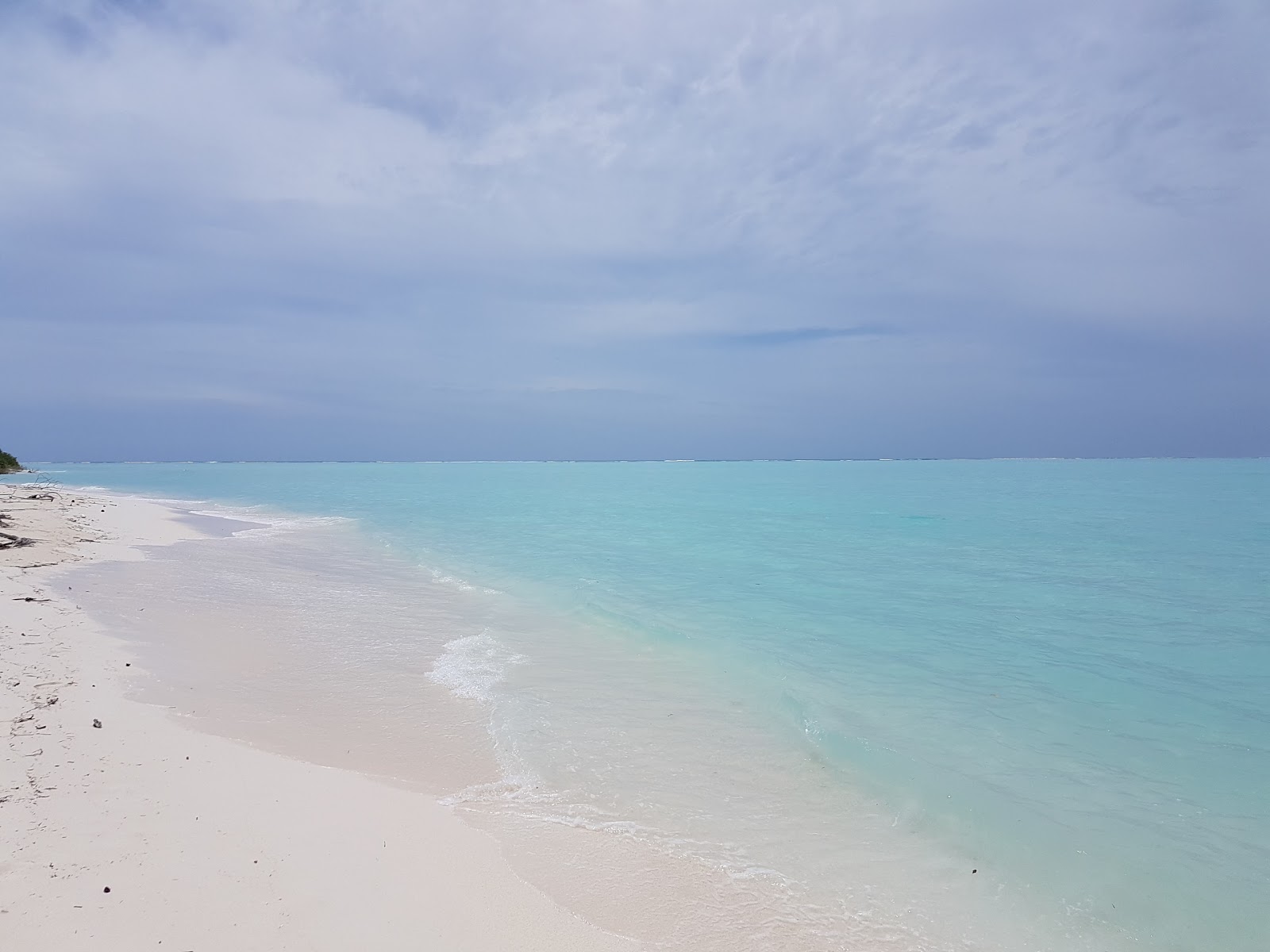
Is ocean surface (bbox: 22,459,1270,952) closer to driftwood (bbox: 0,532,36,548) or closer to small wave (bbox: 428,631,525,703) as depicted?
small wave (bbox: 428,631,525,703)

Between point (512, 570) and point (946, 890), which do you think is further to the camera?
point (512, 570)

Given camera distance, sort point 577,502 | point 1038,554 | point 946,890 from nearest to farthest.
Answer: point 946,890, point 1038,554, point 577,502

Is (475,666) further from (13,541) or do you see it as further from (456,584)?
(13,541)

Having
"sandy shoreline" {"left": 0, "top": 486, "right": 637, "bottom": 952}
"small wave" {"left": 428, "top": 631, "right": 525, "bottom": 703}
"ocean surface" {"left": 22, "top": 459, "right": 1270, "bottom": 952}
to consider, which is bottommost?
"ocean surface" {"left": 22, "top": 459, "right": 1270, "bottom": 952}

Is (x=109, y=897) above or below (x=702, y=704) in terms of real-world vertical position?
above

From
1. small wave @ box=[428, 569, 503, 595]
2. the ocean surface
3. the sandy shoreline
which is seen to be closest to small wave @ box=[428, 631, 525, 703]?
the ocean surface

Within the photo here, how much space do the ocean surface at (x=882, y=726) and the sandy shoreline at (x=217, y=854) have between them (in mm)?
641

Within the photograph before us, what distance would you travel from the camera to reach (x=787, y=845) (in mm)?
5449

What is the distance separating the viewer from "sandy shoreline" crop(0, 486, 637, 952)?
3877mm

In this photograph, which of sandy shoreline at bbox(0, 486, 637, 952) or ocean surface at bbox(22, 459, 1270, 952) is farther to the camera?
ocean surface at bbox(22, 459, 1270, 952)

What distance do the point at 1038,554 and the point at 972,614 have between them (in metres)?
11.5

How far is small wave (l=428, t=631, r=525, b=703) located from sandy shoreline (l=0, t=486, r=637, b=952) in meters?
2.70

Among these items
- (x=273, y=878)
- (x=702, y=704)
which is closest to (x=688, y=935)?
(x=273, y=878)

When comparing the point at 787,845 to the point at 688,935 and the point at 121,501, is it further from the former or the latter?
the point at 121,501
